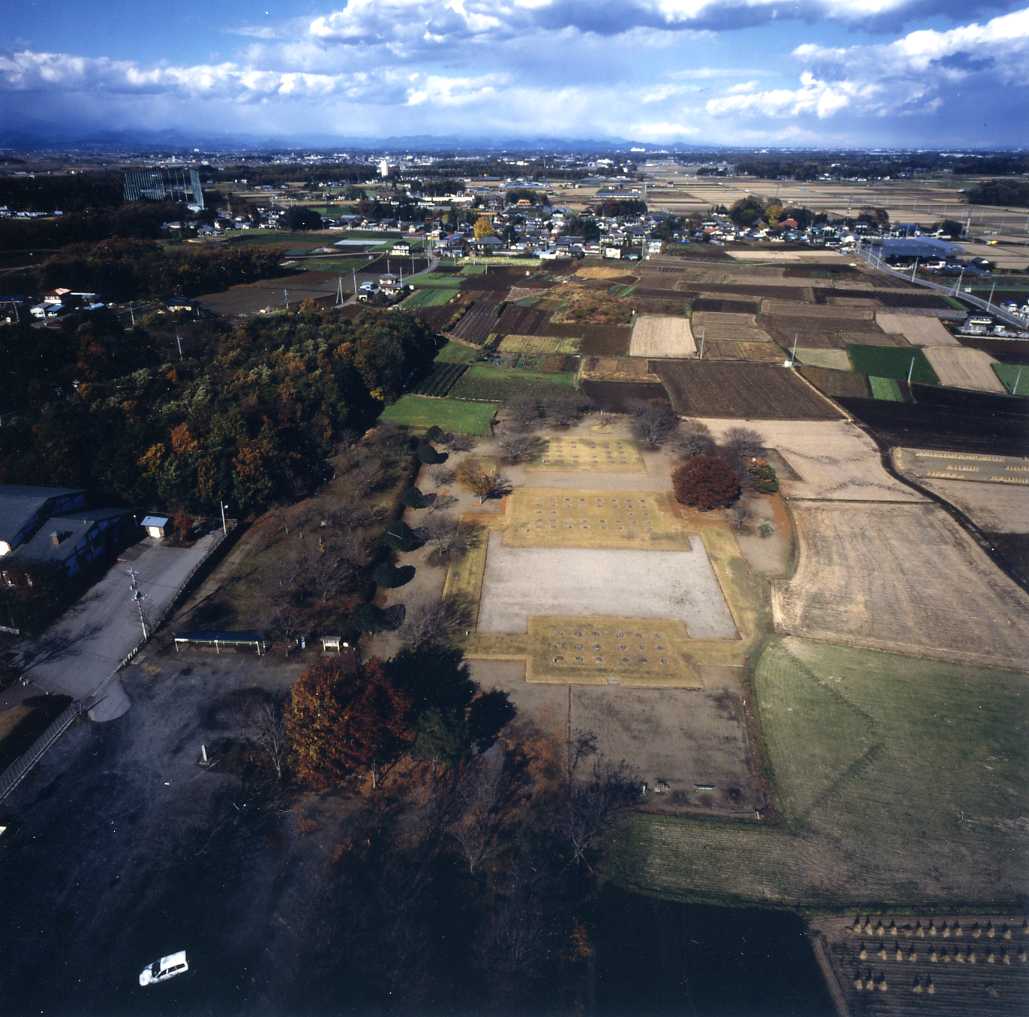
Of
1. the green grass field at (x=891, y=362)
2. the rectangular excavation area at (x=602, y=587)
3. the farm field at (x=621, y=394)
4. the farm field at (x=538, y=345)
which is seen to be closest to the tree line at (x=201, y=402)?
the farm field at (x=538, y=345)


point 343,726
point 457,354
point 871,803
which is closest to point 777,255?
point 457,354

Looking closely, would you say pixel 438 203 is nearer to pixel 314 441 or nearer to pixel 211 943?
pixel 314 441

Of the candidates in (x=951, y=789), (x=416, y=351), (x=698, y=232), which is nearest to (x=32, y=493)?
(x=416, y=351)

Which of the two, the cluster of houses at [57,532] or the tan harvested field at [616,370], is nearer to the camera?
the cluster of houses at [57,532]

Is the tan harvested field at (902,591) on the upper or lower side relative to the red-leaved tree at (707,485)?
lower

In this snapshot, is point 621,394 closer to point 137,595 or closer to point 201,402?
point 201,402

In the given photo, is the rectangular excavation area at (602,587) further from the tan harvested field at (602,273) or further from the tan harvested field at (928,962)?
the tan harvested field at (602,273)
